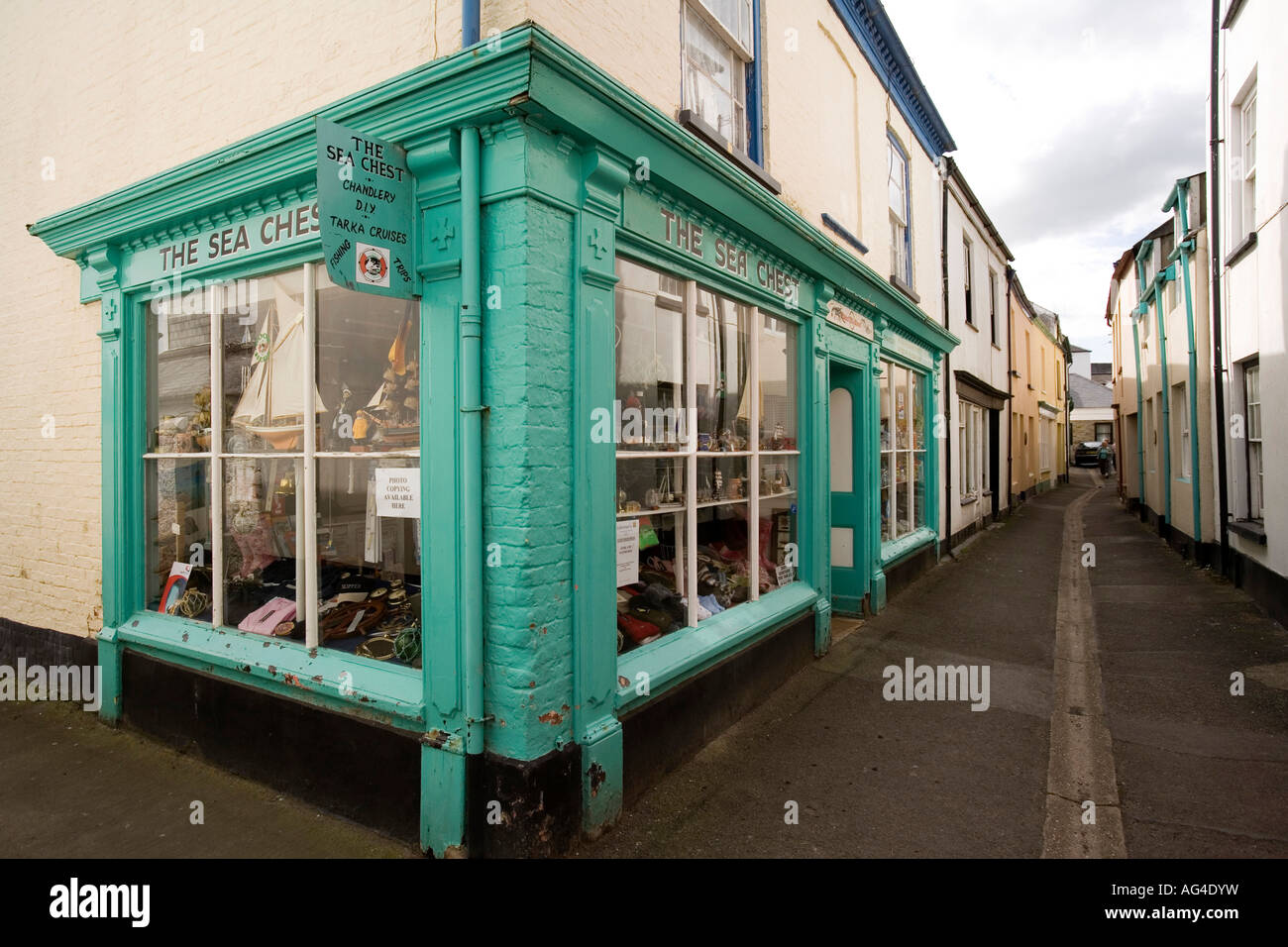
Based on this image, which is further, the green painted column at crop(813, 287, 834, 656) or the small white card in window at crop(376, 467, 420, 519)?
the green painted column at crop(813, 287, 834, 656)

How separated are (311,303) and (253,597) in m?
2.09

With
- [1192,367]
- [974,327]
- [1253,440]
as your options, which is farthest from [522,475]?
[974,327]

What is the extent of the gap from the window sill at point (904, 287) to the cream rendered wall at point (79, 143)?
7340 mm

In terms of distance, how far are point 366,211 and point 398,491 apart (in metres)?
1.48

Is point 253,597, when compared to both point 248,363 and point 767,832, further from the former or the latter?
point 767,832

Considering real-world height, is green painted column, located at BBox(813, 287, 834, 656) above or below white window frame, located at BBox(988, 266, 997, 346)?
below

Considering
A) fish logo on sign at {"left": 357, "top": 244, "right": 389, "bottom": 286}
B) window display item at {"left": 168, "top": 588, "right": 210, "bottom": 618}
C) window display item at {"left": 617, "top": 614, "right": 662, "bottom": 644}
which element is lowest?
window display item at {"left": 617, "top": 614, "right": 662, "bottom": 644}

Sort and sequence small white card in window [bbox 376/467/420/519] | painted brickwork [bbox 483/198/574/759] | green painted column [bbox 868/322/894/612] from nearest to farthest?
1. painted brickwork [bbox 483/198/574/759]
2. small white card in window [bbox 376/467/420/519]
3. green painted column [bbox 868/322/894/612]

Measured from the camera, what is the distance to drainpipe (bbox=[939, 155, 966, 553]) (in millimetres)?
12250

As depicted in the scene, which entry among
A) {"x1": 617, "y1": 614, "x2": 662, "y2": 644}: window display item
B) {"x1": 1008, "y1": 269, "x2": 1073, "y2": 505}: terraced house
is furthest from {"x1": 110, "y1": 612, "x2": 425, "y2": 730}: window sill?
{"x1": 1008, "y1": 269, "x2": 1073, "y2": 505}: terraced house

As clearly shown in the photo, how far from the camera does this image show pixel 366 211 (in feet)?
11.1

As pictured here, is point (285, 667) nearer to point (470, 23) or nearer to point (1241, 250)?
point (470, 23)

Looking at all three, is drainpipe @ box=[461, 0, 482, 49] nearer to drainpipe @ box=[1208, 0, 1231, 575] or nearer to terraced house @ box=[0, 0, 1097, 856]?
terraced house @ box=[0, 0, 1097, 856]

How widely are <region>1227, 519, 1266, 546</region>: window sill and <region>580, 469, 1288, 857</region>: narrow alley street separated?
80cm
